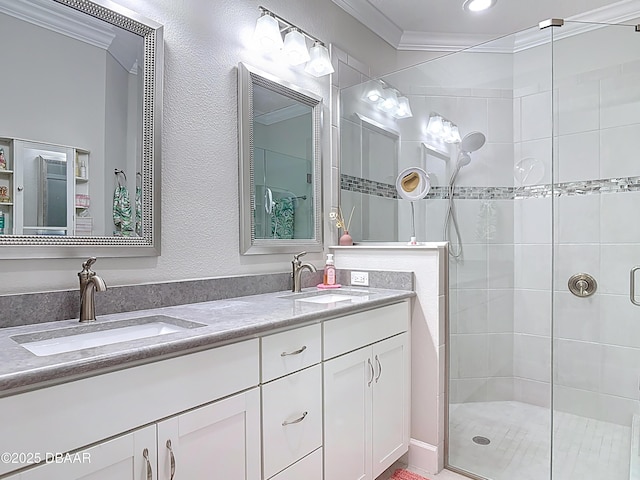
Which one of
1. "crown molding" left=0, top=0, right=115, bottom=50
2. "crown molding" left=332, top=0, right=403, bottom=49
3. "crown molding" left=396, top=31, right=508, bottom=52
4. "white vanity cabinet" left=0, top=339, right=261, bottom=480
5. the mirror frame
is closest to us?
"white vanity cabinet" left=0, top=339, right=261, bottom=480

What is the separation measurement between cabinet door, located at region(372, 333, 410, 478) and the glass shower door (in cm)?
95

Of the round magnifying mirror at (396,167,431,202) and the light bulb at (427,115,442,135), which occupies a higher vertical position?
the light bulb at (427,115,442,135)

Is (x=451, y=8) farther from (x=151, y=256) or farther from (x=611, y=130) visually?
(x=151, y=256)

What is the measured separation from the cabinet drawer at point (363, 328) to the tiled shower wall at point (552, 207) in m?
0.54

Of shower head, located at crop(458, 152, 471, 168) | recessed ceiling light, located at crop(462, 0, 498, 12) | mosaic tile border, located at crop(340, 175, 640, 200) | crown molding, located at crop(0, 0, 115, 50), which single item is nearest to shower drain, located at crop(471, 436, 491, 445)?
mosaic tile border, located at crop(340, 175, 640, 200)

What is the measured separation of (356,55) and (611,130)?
161 cm

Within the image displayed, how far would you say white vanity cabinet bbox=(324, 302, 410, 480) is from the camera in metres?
1.57

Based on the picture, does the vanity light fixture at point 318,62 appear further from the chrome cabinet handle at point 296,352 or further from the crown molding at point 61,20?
the chrome cabinet handle at point 296,352

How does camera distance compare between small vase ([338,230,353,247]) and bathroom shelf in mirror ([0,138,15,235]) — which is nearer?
bathroom shelf in mirror ([0,138,15,235])

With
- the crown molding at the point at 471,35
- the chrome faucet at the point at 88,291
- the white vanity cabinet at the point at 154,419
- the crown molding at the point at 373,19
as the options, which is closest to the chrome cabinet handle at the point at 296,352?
the white vanity cabinet at the point at 154,419

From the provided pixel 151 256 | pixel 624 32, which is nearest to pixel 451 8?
pixel 624 32

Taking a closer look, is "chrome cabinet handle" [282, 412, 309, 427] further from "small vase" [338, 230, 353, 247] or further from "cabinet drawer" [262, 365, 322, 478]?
"small vase" [338, 230, 353, 247]

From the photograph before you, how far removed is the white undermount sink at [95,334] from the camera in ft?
3.78

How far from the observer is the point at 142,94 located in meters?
1.55
